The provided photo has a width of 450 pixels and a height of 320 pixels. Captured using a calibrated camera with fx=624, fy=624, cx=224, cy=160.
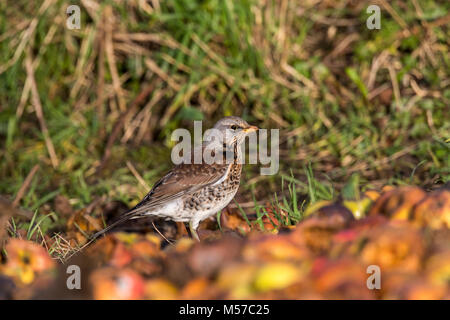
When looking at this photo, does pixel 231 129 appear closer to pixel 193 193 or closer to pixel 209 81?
pixel 193 193

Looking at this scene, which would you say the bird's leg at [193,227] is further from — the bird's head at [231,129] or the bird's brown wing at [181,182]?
the bird's head at [231,129]

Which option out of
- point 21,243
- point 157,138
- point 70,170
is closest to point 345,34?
point 157,138

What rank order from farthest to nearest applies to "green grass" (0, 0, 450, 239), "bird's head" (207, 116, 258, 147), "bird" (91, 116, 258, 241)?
"green grass" (0, 0, 450, 239)
"bird's head" (207, 116, 258, 147)
"bird" (91, 116, 258, 241)

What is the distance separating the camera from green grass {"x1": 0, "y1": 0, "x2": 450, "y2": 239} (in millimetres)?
5605

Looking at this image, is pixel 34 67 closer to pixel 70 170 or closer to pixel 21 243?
pixel 70 170

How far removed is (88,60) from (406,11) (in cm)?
317

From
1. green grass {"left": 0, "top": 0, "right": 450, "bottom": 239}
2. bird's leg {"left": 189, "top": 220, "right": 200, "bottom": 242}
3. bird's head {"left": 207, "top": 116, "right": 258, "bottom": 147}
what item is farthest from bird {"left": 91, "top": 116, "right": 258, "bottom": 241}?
green grass {"left": 0, "top": 0, "right": 450, "bottom": 239}

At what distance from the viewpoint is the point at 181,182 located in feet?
13.2

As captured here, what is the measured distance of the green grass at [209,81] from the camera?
561 cm

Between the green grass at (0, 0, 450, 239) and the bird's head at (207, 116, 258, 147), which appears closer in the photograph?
the bird's head at (207, 116, 258, 147)

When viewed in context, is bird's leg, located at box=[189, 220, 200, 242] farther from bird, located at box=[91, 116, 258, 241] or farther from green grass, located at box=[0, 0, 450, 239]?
green grass, located at box=[0, 0, 450, 239]

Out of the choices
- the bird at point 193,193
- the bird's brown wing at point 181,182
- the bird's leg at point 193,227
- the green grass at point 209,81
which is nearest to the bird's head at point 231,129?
the bird at point 193,193
